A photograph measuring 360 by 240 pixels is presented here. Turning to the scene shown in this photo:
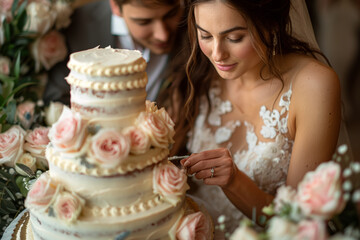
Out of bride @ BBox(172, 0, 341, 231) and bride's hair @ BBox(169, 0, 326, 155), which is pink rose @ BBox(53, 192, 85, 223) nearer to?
bride @ BBox(172, 0, 341, 231)

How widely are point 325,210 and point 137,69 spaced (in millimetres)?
738

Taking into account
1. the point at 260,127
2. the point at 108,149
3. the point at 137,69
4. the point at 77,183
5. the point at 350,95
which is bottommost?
the point at 350,95

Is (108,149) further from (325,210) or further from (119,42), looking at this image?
(119,42)

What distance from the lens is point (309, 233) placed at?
3.43 feet

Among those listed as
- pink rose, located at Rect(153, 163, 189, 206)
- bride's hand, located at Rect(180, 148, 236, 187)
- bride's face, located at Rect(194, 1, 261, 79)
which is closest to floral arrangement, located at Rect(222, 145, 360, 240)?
pink rose, located at Rect(153, 163, 189, 206)

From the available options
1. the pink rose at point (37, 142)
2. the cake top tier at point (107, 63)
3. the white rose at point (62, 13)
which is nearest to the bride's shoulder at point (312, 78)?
the cake top tier at point (107, 63)

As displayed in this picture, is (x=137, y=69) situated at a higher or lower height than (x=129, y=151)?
higher

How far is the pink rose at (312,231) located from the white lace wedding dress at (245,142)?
1010 millimetres

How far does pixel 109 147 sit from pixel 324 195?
0.66 m

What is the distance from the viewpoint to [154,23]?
2836mm

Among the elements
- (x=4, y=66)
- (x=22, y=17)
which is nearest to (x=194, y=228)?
(x=4, y=66)

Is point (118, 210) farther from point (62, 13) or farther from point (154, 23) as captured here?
point (62, 13)

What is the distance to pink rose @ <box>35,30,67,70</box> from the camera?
9.80 ft

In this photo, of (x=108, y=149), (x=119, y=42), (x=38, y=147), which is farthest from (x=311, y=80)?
(x=119, y=42)
